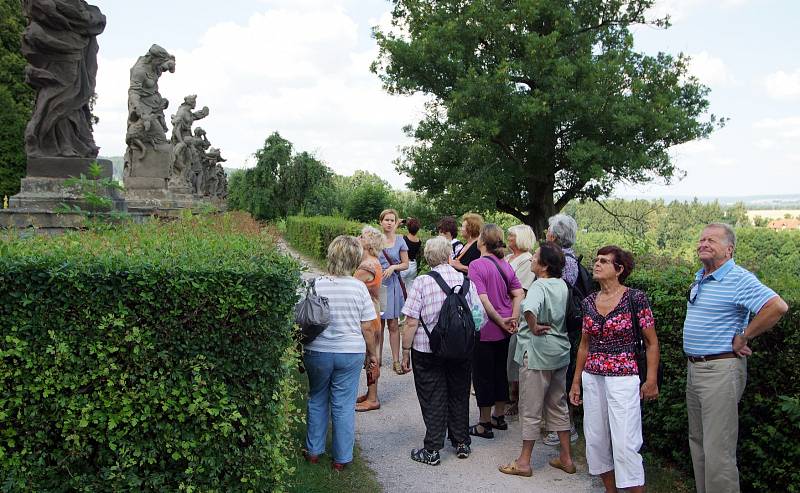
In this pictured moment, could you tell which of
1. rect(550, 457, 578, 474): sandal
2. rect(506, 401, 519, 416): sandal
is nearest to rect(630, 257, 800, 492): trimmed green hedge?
rect(550, 457, 578, 474): sandal

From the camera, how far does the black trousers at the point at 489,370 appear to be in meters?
6.19

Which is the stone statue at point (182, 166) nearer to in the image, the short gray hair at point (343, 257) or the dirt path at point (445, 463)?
the dirt path at point (445, 463)

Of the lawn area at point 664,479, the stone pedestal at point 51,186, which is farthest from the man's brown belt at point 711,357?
the stone pedestal at point 51,186

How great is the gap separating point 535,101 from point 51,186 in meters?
15.7

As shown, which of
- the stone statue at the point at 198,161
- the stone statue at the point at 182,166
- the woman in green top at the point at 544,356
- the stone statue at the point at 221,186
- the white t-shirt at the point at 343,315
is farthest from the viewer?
the stone statue at the point at 221,186

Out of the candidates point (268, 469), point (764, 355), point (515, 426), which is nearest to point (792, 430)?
point (764, 355)

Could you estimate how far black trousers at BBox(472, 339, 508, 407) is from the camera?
20.3ft

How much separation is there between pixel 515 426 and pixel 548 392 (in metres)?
1.23

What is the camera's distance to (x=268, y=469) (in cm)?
398

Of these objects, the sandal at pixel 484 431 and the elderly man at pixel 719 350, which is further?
the sandal at pixel 484 431

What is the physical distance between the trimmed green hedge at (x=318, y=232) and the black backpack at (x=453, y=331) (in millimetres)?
12696

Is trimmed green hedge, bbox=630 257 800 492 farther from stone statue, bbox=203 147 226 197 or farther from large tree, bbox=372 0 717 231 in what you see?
A: stone statue, bbox=203 147 226 197

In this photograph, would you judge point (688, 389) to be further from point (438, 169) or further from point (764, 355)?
point (438, 169)

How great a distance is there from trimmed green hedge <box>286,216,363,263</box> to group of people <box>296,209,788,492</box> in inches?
474
